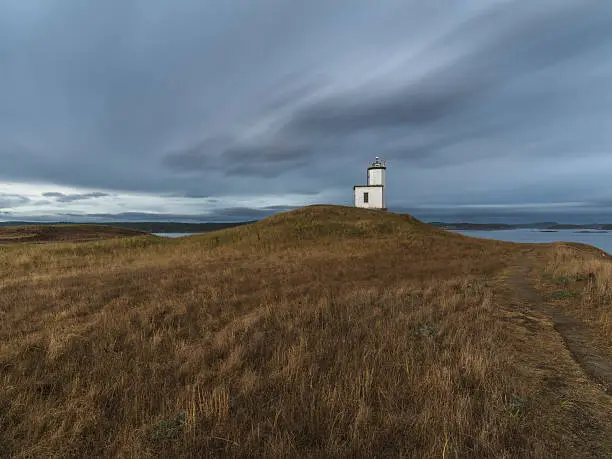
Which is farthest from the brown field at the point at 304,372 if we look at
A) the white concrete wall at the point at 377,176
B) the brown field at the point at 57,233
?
the brown field at the point at 57,233

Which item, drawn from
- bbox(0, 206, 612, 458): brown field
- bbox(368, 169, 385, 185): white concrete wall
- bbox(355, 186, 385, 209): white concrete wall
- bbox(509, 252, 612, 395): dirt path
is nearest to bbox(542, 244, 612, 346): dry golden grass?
bbox(0, 206, 612, 458): brown field

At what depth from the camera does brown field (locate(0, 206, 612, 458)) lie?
3.28m

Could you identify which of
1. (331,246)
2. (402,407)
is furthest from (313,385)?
(331,246)

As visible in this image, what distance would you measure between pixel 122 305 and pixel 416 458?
912 centimetres

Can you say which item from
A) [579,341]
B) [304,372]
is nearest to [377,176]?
[579,341]

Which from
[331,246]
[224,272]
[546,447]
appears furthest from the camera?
[331,246]

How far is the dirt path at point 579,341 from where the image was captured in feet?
16.4

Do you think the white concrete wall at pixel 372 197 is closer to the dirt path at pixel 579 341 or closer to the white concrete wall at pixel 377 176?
the white concrete wall at pixel 377 176

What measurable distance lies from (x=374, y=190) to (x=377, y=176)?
2.54 meters

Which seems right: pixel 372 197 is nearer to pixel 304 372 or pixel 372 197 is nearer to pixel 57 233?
pixel 304 372

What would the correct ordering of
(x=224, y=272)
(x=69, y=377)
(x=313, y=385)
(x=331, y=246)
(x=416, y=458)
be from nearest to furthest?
(x=416, y=458), (x=313, y=385), (x=69, y=377), (x=224, y=272), (x=331, y=246)

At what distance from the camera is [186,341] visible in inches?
251

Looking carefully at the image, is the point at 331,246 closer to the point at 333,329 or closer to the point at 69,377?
the point at 333,329

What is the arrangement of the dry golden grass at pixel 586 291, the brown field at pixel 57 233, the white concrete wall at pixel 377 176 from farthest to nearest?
1. the brown field at pixel 57 233
2. the white concrete wall at pixel 377 176
3. the dry golden grass at pixel 586 291
